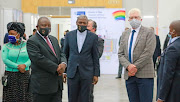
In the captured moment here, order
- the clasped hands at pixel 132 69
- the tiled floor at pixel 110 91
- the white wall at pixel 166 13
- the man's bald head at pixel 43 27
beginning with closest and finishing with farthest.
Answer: the man's bald head at pixel 43 27
the clasped hands at pixel 132 69
the tiled floor at pixel 110 91
the white wall at pixel 166 13

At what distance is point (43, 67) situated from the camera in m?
3.58

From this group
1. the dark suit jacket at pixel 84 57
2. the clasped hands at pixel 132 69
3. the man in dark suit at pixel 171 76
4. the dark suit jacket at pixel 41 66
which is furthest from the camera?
the dark suit jacket at pixel 84 57

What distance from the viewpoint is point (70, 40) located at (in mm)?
4418

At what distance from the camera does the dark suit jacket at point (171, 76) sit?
3.11m

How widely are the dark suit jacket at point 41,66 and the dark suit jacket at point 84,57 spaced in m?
0.63

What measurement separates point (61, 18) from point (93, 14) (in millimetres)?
10524

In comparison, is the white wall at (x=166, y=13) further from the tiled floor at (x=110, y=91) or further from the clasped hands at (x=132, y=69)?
the clasped hands at (x=132, y=69)

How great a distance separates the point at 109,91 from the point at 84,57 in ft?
12.8

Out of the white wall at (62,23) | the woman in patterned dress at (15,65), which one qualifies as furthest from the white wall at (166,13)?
the white wall at (62,23)

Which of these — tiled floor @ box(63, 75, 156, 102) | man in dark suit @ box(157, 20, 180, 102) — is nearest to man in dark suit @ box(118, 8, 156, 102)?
man in dark suit @ box(157, 20, 180, 102)

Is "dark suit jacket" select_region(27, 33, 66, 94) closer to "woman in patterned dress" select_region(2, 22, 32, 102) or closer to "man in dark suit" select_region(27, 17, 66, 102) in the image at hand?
"man in dark suit" select_region(27, 17, 66, 102)

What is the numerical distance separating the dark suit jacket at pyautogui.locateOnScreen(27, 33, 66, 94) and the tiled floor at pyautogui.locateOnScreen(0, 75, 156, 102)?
331cm

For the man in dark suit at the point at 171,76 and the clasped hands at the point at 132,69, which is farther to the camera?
the clasped hands at the point at 132,69

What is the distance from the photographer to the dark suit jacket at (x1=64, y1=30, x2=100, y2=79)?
4.28m
